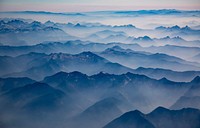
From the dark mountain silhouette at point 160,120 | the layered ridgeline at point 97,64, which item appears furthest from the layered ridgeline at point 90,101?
the layered ridgeline at point 97,64

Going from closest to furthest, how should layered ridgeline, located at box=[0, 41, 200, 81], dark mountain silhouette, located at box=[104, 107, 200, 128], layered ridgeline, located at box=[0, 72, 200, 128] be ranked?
dark mountain silhouette, located at box=[104, 107, 200, 128]
layered ridgeline, located at box=[0, 72, 200, 128]
layered ridgeline, located at box=[0, 41, 200, 81]

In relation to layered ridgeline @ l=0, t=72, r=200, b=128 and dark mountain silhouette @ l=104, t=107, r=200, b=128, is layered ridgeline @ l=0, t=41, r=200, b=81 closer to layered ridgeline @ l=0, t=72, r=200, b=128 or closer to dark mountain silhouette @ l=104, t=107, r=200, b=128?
layered ridgeline @ l=0, t=72, r=200, b=128

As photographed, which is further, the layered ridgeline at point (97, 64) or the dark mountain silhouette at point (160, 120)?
the layered ridgeline at point (97, 64)

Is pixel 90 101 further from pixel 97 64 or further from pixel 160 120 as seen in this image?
pixel 97 64

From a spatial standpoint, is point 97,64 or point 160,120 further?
point 97,64

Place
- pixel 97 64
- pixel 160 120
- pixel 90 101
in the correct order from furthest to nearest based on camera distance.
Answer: pixel 97 64 < pixel 90 101 < pixel 160 120

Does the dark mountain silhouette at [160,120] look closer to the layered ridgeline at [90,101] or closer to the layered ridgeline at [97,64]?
the layered ridgeline at [90,101]

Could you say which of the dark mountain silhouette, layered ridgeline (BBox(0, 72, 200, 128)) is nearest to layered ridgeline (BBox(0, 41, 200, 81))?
layered ridgeline (BBox(0, 72, 200, 128))

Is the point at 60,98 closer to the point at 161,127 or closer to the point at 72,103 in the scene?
the point at 72,103

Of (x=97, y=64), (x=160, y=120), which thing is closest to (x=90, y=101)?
(x=160, y=120)
